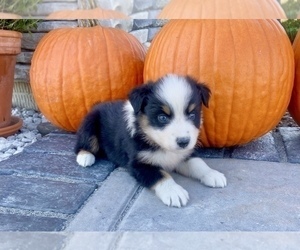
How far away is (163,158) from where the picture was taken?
97.3 inches

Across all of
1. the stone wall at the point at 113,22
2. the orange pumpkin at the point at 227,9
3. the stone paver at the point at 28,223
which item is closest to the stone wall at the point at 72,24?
the stone wall at the point at 113,22

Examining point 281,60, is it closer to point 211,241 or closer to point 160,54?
point 160,54

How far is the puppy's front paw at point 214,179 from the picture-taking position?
2.33m

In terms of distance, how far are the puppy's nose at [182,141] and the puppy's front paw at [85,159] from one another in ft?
2.32

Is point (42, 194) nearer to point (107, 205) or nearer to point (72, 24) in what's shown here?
point (107, 205)

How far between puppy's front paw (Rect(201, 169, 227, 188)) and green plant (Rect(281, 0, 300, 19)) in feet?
2.86

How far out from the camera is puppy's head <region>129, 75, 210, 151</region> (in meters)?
2.23

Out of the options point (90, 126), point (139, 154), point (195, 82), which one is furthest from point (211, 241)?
point (90, 126)

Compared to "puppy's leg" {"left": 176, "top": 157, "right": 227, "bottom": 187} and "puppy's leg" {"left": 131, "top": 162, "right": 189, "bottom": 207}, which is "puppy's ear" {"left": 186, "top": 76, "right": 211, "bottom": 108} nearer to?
"puppy's leg" {"left": 176, "top": 157, "right": 227, "bottom": 187}

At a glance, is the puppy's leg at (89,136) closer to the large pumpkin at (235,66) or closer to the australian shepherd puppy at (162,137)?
the australian shepherd puppy at (162,137)

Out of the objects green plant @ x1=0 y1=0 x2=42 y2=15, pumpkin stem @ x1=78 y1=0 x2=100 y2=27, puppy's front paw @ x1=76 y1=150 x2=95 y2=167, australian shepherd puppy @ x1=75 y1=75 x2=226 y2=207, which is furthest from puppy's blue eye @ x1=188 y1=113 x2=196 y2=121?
green plant @ x1=0 y1=0 x2=42 y2=15

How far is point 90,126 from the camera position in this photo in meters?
2.88

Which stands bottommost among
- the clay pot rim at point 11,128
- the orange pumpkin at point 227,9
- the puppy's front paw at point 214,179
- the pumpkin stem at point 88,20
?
the clay pot rim at point 11,128

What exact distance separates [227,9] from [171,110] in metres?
0.85
